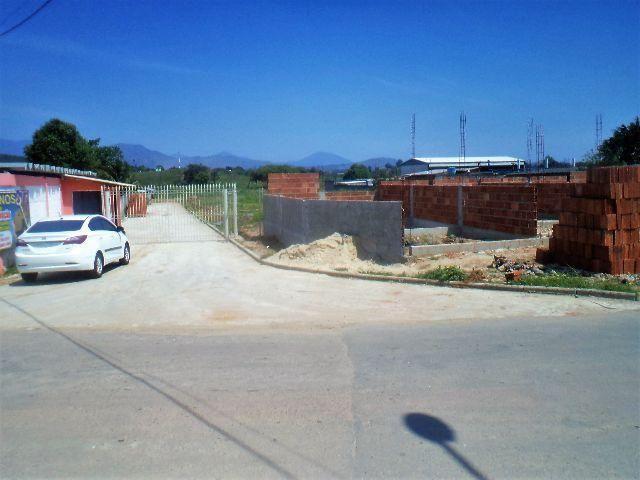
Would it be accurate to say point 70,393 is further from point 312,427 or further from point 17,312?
point 17,312

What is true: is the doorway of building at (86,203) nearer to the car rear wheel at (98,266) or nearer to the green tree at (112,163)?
the car rear wheel at (98,266)

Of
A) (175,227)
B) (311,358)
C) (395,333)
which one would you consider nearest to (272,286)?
(395,333)

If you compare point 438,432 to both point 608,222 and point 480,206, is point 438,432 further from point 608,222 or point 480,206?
point 480,206

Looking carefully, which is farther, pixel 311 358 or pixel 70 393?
pixel 311 358

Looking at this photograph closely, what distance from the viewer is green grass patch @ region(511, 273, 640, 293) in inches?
418

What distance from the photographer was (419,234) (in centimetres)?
1802

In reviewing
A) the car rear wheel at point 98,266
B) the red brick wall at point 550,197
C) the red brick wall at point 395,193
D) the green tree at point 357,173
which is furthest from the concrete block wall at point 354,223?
the green tree at point 357,173

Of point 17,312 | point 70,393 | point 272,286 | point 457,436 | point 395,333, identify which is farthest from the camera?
point 272,286

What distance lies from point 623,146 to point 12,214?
4059cm

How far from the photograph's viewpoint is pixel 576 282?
11.0 meters

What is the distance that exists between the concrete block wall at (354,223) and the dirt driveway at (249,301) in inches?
69.9

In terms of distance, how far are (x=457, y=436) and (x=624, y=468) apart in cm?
117

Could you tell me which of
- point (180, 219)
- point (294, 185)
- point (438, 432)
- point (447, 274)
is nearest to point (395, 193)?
point (294, 185)

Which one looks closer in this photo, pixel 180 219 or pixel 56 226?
pixel 56 226
